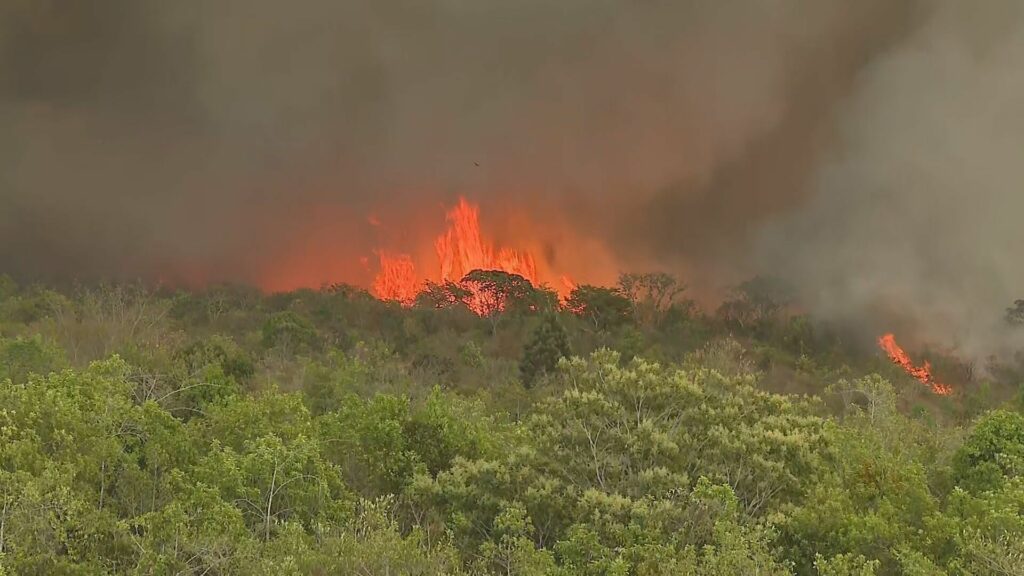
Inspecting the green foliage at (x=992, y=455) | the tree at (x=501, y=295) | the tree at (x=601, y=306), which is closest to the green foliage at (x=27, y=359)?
the green foliage at (x=992, y=455)

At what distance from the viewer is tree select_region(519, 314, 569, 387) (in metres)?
76.6

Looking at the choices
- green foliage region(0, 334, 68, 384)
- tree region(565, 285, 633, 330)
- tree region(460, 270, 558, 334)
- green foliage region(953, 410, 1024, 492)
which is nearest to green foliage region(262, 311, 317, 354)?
green foliage region(0, 334, 68, 384)

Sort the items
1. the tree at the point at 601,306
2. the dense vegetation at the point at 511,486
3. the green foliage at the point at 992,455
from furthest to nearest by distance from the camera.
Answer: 1. the tree at the point at 601,306
2. the green foliage at the point at 992,455
3. the dense vegetation at the point at 511,486

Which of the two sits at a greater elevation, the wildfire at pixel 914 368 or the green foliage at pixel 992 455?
the wildfire at pixel 914 368

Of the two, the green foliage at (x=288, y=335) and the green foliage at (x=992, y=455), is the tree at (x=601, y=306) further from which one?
the green foliage at (x=992, y=455)

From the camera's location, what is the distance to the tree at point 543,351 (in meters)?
76.6

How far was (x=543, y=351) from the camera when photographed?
78.4m

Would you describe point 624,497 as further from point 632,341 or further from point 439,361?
point 632,341

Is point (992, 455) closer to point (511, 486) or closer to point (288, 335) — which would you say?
→ point (511, 486)

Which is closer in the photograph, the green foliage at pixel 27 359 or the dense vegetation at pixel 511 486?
the dense vegetation at pixel 511 486

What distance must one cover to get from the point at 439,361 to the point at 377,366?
16060 mm

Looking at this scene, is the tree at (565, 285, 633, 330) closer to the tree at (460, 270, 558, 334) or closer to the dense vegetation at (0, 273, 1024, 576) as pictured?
the tree at (460, 270, 558, 334)

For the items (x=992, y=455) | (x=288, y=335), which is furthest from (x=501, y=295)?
(x=992, y=455)

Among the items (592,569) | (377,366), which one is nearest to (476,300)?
(377,366)
